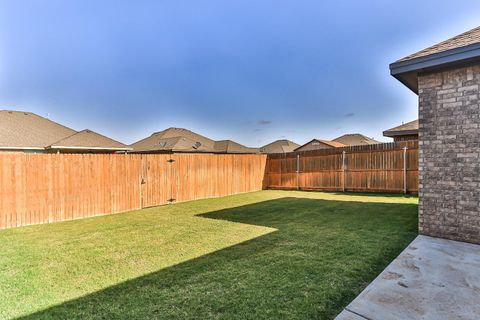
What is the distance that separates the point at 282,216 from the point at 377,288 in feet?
14.1

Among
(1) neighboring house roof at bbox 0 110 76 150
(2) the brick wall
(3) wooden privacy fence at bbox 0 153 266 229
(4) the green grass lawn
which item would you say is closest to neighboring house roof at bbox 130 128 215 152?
(1) neighboring house roof at bbox 0 110 76 150

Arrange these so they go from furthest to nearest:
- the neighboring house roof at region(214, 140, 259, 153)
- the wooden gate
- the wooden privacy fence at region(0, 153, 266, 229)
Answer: the neighboring house roof at region(214, 140, 259, 153), the wooden gate, the wooden privacy fence at region(0, 153, 266, 229)

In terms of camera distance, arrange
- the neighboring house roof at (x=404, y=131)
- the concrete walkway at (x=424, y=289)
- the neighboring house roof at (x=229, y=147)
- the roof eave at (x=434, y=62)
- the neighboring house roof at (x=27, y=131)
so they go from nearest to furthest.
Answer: the concrete walkway at (x=424, y=289), the roof eave at (x=434, y=62), the neighboring house roof at (x=404, y=131), the neighboring house roof at (x=27, y=131), the neighboring house roof at (x=229, y=147)

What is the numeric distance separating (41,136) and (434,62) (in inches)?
716

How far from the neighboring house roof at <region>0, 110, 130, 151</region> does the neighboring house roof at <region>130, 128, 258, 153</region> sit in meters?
5.23

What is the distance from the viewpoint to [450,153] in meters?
4.24

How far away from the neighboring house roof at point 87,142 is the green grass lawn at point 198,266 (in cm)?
960

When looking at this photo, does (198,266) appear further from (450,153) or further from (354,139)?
(354,139)

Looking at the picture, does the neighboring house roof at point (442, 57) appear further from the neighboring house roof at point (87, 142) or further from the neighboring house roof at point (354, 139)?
the neighboring house roof at point (354, 139)

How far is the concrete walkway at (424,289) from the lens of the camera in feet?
7.20

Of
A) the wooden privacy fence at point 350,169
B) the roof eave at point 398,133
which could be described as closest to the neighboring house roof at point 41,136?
the wooden privacy fence at point 350,169

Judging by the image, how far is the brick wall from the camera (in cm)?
404

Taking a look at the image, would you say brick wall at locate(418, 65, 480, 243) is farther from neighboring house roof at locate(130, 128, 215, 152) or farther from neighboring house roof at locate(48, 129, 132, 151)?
neighboring house roof at locate(130, 128, 215, 152)

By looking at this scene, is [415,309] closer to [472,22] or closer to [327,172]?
[472,22]
